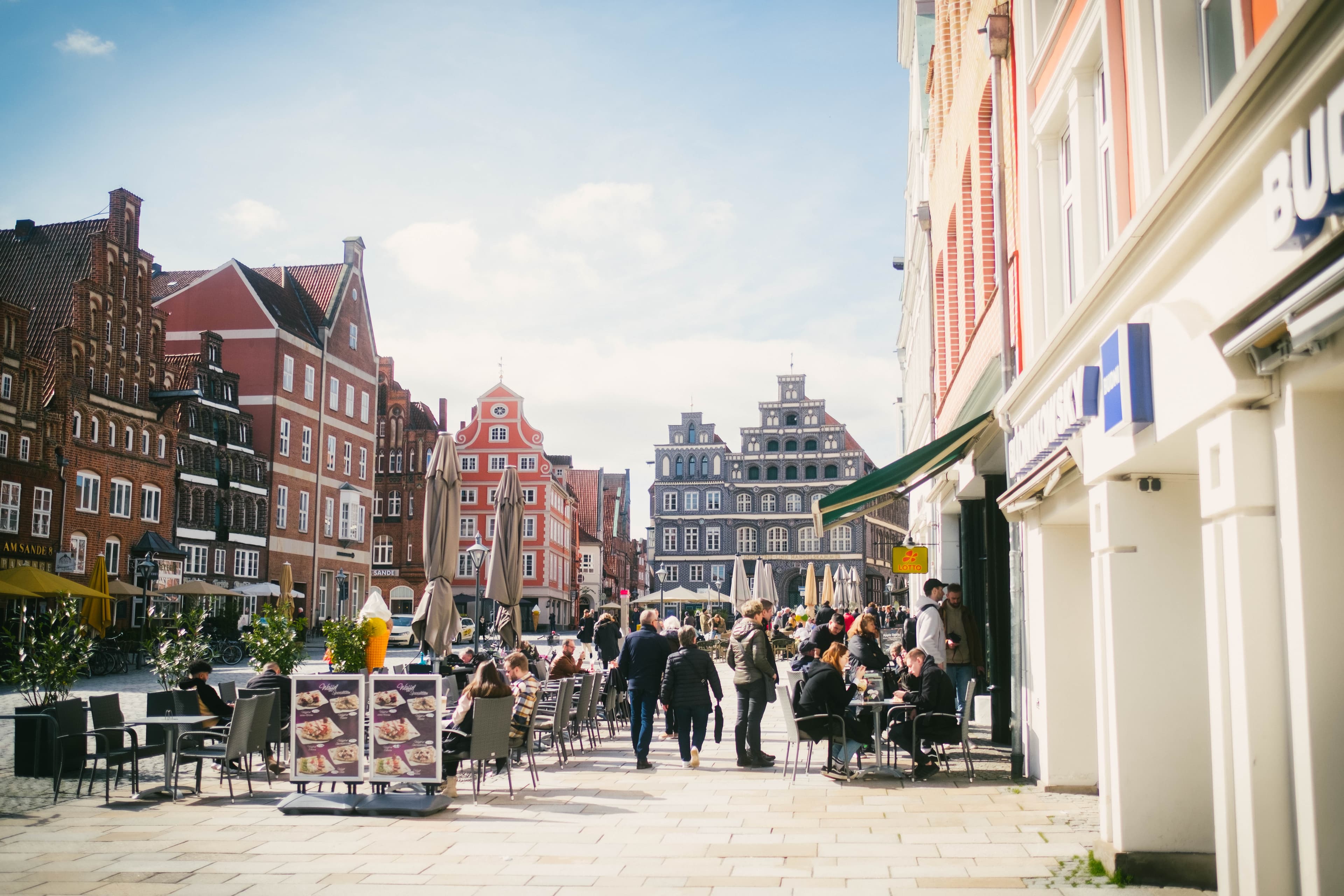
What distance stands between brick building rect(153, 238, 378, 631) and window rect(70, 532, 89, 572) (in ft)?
39.4

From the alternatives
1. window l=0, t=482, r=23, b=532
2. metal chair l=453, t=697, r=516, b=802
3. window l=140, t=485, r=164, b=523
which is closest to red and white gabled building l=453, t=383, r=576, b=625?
window l=140, t=485, r=164, b=523

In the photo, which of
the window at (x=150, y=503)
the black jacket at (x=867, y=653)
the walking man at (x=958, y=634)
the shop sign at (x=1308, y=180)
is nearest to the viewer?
the shop sign at (x=1308, y=180)

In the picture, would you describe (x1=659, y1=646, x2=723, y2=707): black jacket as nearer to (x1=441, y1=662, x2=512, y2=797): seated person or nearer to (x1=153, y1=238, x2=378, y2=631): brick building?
(x1=441, y1=662, x2=512, y2=797): seated person

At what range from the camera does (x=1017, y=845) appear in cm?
764

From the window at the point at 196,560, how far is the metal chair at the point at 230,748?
33.7 metres

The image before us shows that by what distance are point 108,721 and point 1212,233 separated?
9796mm

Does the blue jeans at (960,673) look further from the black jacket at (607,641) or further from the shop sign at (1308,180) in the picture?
the shop sign at (1308,180)

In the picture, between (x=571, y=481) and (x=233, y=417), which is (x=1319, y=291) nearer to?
(x=233, y=417)

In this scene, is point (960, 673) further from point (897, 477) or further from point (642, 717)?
point (642, 717)

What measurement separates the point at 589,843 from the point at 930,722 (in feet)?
13.6

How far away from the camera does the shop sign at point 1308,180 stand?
3.64m

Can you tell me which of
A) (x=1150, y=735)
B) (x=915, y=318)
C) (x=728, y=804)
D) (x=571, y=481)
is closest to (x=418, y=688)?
(x=728, y=804)

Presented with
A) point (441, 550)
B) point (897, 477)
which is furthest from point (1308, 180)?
point (441, 550)

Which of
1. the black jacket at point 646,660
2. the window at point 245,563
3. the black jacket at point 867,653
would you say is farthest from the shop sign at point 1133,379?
the window at point 245,563
